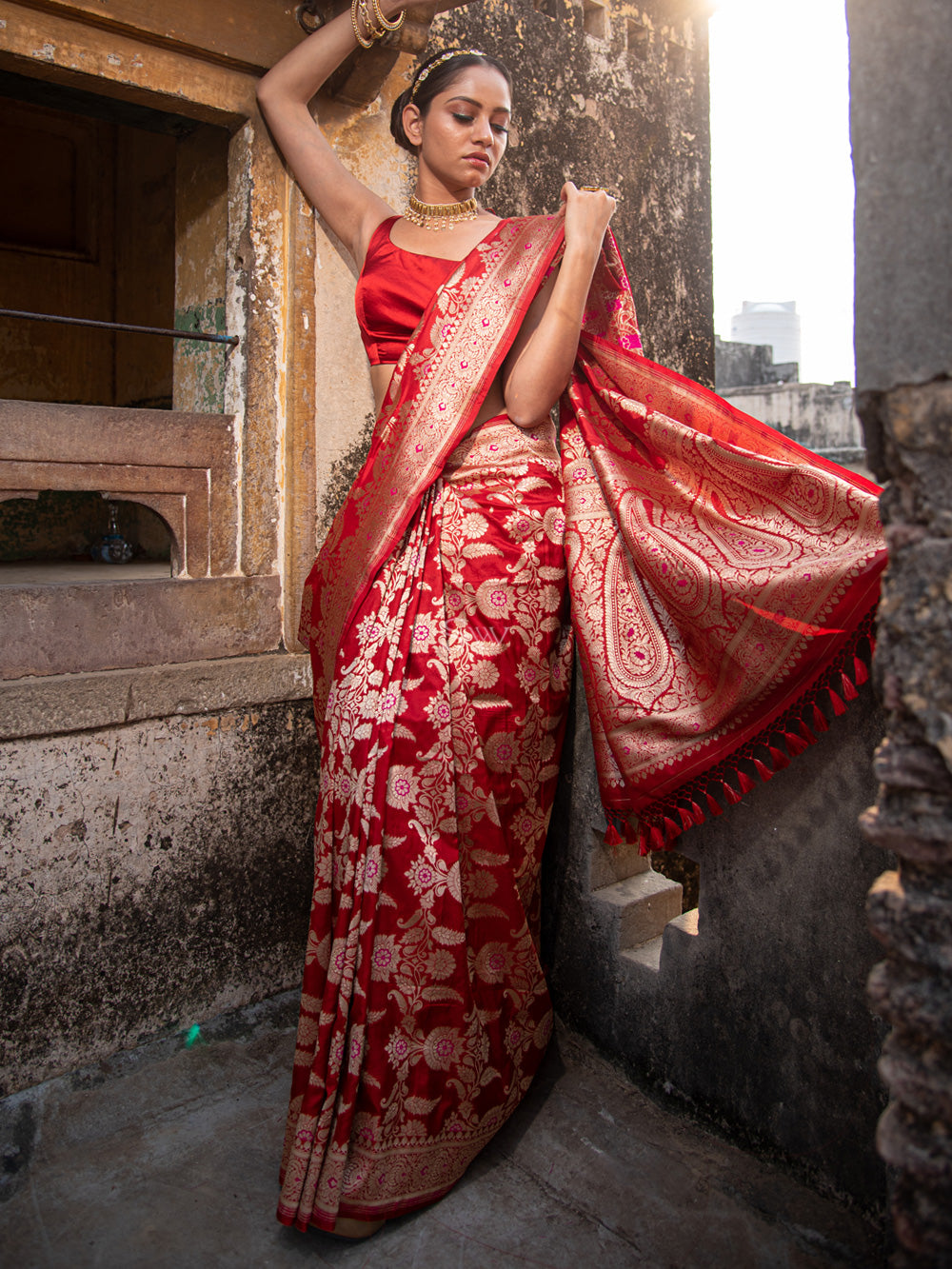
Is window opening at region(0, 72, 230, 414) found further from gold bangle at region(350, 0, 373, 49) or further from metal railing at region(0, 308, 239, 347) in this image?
gold bangle at region(350, 0, 373, 49)

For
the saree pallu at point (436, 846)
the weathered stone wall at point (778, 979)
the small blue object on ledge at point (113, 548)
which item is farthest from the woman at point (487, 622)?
the small blue object on ledge at point (113, 548)

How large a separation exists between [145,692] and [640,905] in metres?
1.23

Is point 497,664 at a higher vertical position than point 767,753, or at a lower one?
higher

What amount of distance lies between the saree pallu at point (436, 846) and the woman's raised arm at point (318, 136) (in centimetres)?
69

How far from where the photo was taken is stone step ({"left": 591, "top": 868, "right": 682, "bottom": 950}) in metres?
2.11

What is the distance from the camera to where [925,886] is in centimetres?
101

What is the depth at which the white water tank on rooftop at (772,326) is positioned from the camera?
121 feet

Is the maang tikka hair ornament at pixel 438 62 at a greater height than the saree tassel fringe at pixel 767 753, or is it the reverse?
the maang tikka hair ornament at pixel 438 62

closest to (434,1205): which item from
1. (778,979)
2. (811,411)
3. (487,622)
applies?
(778,979)

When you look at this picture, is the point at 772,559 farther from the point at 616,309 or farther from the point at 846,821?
the point at 616,309

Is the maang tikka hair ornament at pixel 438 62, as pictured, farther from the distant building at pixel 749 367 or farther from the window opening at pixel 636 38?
the distant building at pixel 749 367

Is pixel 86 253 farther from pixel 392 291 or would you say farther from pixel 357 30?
pixel 392 291

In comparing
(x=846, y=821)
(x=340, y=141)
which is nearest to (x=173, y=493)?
(x=340, y=141)

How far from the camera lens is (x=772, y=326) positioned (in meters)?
37.1
